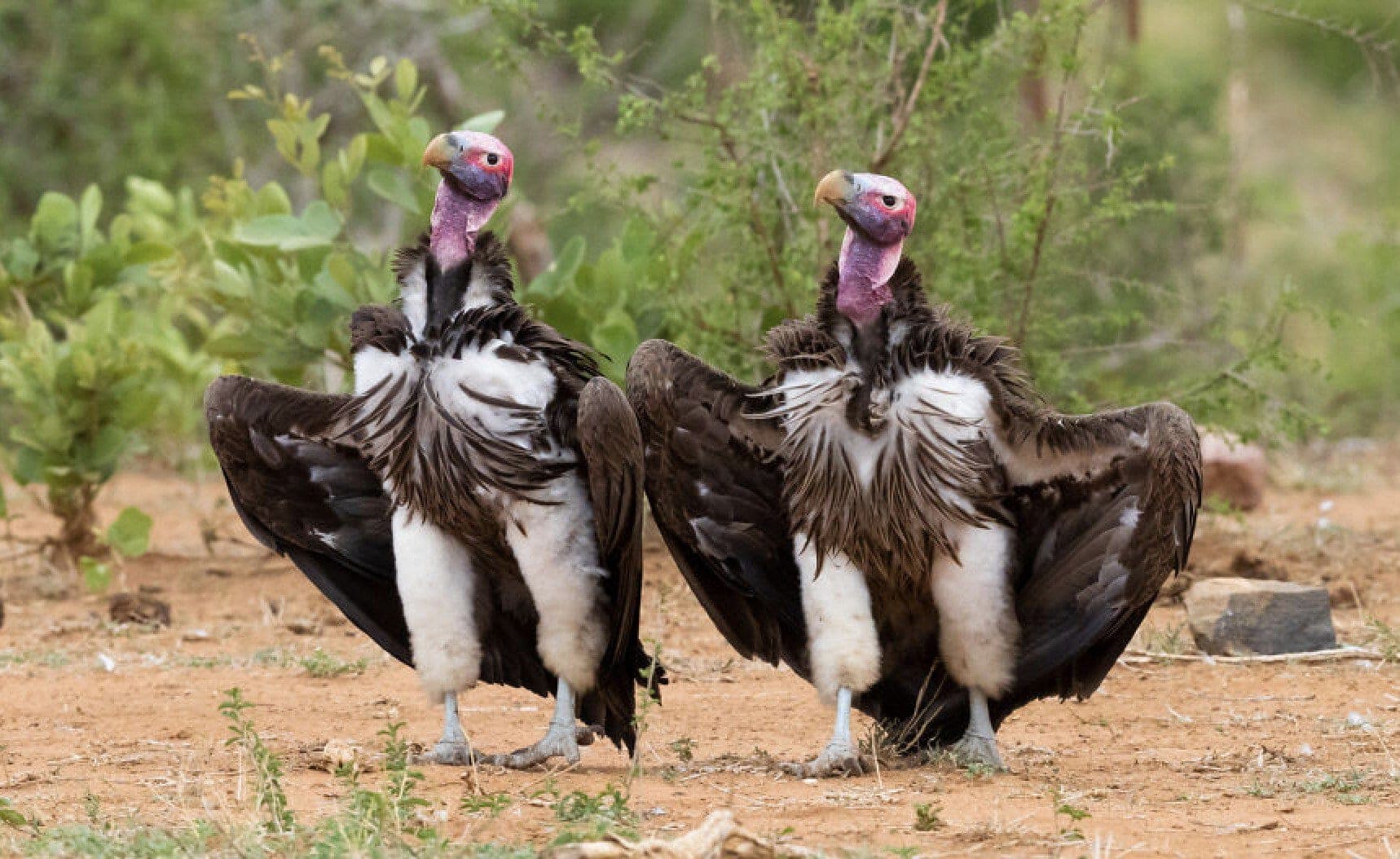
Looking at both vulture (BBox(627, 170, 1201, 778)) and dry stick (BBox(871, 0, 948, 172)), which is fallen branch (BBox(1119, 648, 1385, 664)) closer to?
vulture (BBox(627, 170, 1201, 778))

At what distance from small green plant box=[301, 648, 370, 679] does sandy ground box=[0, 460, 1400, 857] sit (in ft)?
0.08

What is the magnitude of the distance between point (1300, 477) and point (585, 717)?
614 centimetres

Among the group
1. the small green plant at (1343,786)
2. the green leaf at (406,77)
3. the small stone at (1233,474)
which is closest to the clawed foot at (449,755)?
the small green plant at (1343,786)

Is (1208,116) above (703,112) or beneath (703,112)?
above

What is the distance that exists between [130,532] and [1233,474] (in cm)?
518

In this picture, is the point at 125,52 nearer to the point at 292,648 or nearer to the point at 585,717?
the point at 292,648

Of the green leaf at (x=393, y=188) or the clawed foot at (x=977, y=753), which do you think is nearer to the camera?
the clawed foot at (x=977, y=753)

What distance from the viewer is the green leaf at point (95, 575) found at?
24.7 ft

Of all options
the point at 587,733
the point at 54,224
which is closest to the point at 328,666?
the point at 587,733

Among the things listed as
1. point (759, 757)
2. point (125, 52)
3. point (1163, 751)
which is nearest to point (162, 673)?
point (759, 757)

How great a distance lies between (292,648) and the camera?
6.90 meters

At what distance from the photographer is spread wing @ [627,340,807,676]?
491 cm

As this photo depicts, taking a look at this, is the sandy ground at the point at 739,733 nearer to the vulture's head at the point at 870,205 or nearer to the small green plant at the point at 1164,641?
the small green plant at the point at 1164,641

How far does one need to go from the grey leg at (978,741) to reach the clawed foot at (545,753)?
1.01 meters
